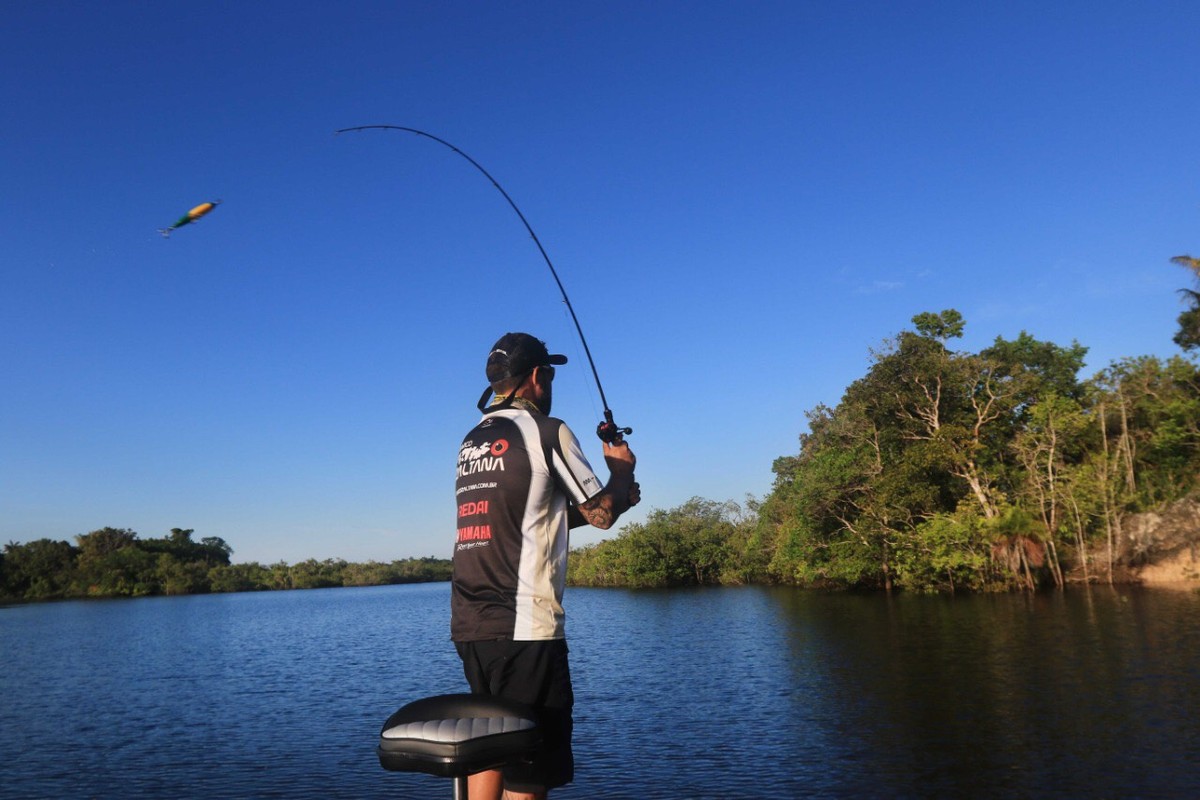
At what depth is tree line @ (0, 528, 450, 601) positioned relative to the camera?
11669 centimetres

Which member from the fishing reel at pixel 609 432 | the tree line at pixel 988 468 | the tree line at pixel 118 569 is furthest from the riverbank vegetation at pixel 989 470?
the tree line at pixel 118 569

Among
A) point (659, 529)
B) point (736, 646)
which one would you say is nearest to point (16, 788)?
point (736, 646)

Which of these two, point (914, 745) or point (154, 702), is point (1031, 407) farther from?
point (154, 702)

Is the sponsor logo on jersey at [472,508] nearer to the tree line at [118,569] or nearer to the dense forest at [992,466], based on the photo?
the dense forest at [992,466]

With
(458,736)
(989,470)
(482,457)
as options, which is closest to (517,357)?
(482,457)

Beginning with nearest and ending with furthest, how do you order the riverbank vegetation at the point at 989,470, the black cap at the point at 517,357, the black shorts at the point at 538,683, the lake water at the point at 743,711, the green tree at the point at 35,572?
the black shorts at the point at 538,683
the black cap at the point at 517,357
the lake water at the point at 743,711
the riverbank vegetation at the point at 989,470
the green tree at the point at 35,572

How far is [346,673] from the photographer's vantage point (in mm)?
Result: 24250

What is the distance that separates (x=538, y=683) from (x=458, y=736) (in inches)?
37.2

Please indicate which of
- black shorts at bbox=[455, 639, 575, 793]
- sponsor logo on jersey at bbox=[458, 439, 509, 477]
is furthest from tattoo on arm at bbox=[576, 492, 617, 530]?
black shorts at bbox=[455, 639, 575, 793]

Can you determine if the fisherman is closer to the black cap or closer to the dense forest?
the black cap

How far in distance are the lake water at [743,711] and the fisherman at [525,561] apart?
7.90 m

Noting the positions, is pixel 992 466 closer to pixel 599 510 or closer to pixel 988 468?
pixel 988 468

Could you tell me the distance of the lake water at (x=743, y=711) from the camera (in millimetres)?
10914

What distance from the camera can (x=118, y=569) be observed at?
386 ft
